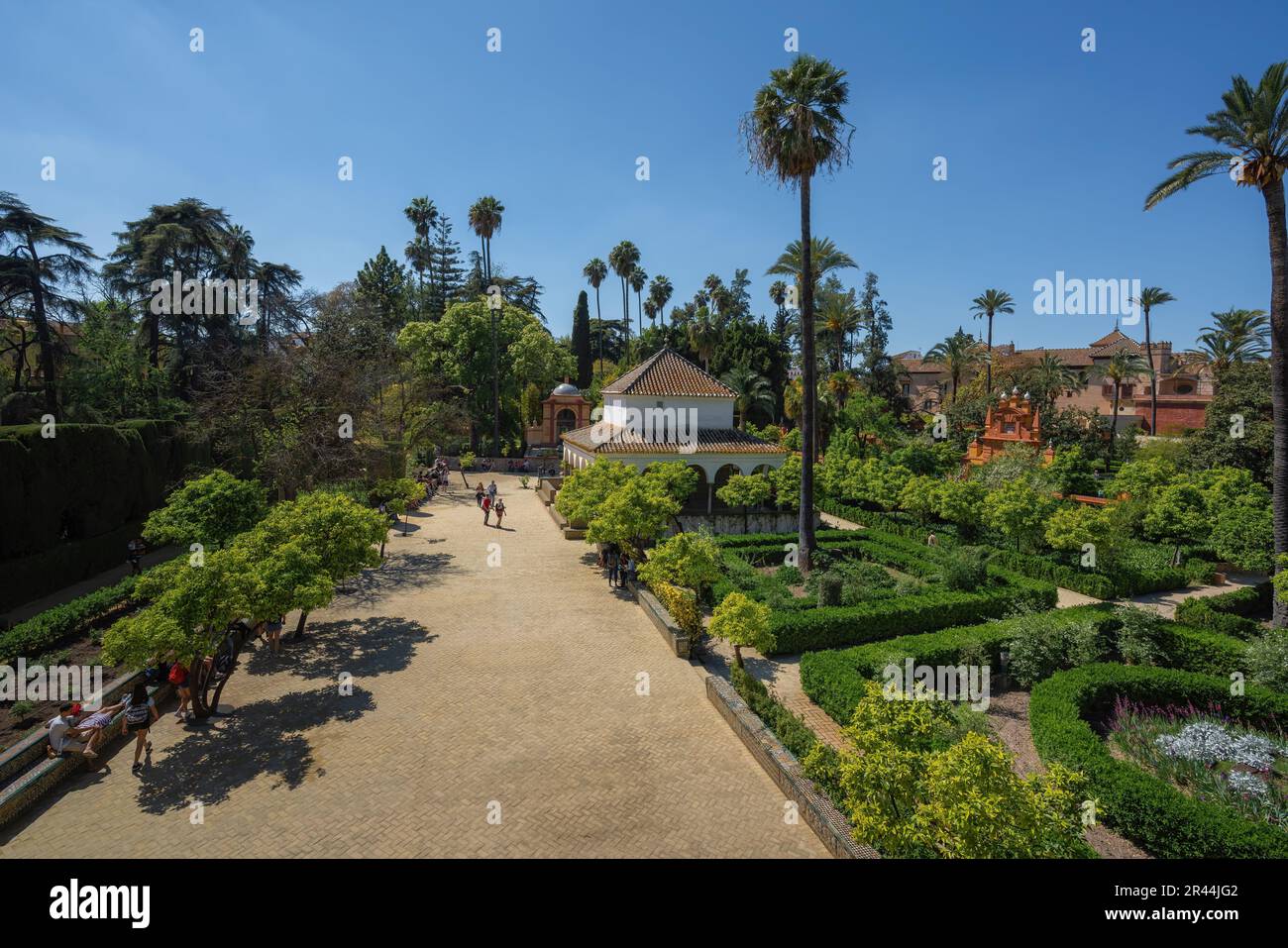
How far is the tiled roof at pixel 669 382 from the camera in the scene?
3447cm

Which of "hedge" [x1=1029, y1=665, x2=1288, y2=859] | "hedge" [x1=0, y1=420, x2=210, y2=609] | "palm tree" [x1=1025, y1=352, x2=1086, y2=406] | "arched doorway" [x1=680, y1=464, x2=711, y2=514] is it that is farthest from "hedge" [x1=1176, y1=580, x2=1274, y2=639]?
"palm tree" [x1=1025, y1=352, x2=1086, y2=406]

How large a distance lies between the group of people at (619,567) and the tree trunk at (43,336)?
82.7 ft

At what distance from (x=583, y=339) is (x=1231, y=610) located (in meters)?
75.4

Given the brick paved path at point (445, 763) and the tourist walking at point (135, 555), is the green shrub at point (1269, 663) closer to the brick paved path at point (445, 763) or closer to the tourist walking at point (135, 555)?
the brick paved path at point (445, 763)

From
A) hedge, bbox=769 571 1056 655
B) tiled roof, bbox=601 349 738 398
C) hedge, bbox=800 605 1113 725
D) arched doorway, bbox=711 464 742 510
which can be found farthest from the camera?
tiled roof, bbox=601 349 738 398

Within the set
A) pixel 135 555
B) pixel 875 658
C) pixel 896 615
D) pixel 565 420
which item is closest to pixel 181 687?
pixel 135 555

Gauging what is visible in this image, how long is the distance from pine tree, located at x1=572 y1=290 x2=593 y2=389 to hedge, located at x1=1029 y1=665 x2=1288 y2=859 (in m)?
75.7

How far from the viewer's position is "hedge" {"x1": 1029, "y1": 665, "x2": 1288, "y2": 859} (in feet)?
29.8

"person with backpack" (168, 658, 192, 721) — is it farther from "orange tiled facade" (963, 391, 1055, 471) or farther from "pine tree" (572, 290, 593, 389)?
"pine tree" (572, 290, 593, 389)

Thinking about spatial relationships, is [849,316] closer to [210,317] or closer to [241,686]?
[210,317]

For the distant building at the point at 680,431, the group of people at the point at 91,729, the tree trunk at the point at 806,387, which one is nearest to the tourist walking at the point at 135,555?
the group of people at the point at 91,729

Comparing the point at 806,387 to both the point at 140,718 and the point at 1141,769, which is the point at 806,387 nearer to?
the point at 1141,769

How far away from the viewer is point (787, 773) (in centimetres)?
1073
